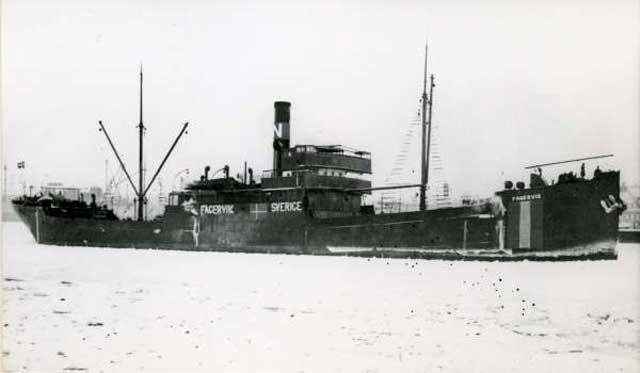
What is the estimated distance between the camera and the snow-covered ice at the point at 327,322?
8375mm

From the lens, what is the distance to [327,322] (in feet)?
33.6

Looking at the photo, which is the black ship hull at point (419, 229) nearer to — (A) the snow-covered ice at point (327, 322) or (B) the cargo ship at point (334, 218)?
(B) the cargo ship at point (334, 218)

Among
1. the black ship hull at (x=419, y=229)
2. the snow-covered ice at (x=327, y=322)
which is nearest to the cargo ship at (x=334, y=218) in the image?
the black ship hull at (x=419, y=229)

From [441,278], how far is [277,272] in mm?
4755

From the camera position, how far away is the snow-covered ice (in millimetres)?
8375

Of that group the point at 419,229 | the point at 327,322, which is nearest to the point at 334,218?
the point at 419,229

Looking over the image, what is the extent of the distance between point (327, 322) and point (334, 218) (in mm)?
15318

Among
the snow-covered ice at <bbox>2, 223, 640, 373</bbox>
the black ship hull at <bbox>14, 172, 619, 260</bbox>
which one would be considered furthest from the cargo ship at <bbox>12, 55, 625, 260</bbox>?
the snow-covered ice at <bbox>2, 223, 640, 373</bbox>

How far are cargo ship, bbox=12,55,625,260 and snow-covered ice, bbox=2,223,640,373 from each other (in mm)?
3677

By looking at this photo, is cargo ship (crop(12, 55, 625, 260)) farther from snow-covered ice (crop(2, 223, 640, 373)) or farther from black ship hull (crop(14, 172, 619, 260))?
snow-covered ice (crop(2, 223, 640, 373))

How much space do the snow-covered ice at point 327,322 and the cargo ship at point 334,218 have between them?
3.68m

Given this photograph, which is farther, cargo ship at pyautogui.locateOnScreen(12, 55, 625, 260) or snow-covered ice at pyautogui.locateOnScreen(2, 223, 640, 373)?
cargo ship at pyautogui.locateOnScreen(12, 55, 625, 260)

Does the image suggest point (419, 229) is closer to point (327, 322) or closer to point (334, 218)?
point (334, 218)

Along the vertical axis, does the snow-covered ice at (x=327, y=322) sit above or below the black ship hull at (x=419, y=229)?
below
